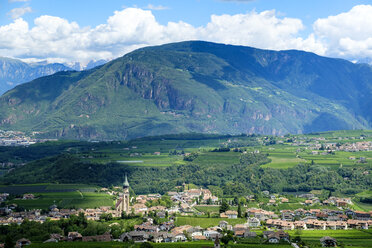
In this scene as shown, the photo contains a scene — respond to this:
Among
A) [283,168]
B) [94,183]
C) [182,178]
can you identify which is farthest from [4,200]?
[283,168]

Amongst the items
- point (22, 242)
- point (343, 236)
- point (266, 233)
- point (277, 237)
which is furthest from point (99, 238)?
point (343, 236)

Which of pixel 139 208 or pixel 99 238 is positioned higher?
pixel 139 208

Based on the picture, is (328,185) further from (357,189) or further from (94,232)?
(94,232)

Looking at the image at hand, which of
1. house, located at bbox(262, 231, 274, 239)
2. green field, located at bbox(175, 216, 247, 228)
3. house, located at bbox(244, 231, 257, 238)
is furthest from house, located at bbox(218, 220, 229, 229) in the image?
house, located at bbox(262, 231, 274, 239)

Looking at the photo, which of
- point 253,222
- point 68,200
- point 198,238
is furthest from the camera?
point 68,200

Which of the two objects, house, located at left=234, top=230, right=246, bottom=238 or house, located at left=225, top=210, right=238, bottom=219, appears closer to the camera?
house, located at left=234, top=230, right=246, bottom=238

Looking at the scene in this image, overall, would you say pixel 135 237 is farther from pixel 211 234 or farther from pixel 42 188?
pixel 42 188

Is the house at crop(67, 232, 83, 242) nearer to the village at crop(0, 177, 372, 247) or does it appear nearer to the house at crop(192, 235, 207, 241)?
the village at crop(0, 177, 372, 247)

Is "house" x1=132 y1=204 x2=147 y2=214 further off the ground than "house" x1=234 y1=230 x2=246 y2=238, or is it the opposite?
"house" x1=132 y1=204 x2=147 y2=214
